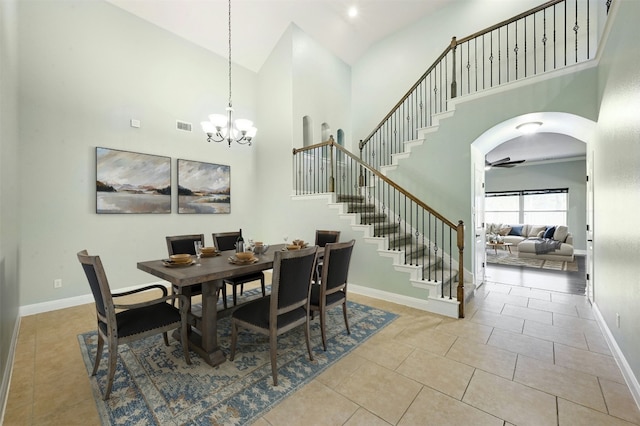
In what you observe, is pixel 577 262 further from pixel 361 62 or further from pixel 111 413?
pixel 111 413

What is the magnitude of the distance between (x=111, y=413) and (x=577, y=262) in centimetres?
971

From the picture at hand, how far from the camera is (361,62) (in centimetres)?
716

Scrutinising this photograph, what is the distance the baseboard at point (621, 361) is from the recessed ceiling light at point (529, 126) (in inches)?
107

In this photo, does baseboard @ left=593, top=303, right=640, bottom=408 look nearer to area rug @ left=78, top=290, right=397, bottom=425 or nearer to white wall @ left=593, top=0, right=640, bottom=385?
white wall @ left=593, top=0, right=640, bottom=385

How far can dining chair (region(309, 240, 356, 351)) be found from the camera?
100.0 inches

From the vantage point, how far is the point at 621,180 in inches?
91.1

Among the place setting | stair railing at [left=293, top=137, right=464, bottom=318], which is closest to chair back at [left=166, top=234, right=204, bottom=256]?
the place setting

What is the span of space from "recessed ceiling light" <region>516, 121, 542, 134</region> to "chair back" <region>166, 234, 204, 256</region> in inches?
203

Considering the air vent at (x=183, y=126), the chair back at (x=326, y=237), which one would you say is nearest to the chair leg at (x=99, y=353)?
the chair back at (x=326, y=237)

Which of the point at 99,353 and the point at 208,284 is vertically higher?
the point at 208,284

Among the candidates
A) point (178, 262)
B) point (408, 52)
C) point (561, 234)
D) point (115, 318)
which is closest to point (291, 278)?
point (178, 262)

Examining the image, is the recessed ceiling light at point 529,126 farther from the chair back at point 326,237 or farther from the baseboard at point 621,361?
the chair back at point 326,237

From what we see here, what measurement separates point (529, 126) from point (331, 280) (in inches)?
159

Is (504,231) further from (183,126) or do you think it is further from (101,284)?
(101,284)
